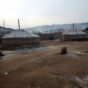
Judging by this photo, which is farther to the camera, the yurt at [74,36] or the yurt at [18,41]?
the yurt at [74,36]

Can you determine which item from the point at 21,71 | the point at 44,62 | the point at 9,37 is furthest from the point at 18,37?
the point at 21,71

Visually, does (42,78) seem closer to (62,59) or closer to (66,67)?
(66,67)

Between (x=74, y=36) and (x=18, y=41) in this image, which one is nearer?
(x=18, y=41)

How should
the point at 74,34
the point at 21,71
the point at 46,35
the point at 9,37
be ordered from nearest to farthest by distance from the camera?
1. the point at 21,71
2. the point at 9,37
3. the point at 74,34
4. the point at 46,35

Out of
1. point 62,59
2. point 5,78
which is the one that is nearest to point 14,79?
point 5,78

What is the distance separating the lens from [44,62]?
8.84 metres

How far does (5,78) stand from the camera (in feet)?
20.8

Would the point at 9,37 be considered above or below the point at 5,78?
above

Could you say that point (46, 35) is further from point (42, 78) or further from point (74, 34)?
point (42, 78)

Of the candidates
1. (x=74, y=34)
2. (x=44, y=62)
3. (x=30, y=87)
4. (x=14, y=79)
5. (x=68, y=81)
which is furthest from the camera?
(x=74, y=34)

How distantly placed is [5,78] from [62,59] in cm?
407

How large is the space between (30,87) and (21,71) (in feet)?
6.94

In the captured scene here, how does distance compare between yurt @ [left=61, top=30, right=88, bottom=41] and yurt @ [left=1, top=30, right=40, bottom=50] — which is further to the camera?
yurt @ [left=61, top=30, right=88, bottom=41]

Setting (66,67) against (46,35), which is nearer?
(66,67)
